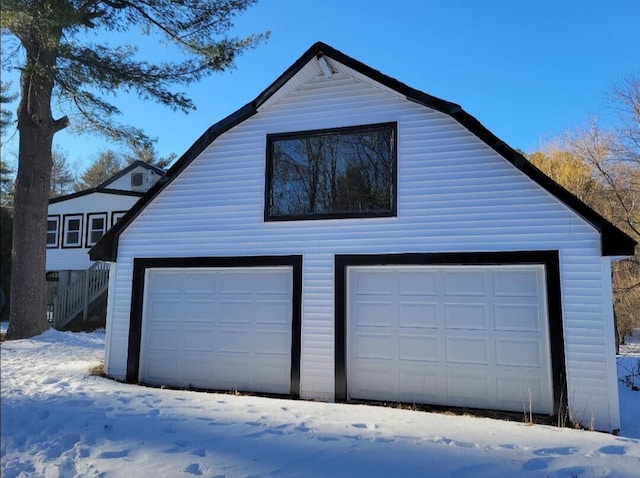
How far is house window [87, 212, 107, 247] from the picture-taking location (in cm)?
2127

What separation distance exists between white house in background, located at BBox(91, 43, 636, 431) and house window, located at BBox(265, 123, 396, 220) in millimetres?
26

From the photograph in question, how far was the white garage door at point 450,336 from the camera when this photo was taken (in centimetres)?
698

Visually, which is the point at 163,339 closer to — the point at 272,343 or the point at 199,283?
the point at 199,283

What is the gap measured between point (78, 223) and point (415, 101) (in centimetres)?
1864

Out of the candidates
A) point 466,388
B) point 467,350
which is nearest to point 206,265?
point 467,350

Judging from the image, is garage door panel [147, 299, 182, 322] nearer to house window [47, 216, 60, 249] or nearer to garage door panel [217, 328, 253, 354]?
garage door panel [217, 328, 253, 354]

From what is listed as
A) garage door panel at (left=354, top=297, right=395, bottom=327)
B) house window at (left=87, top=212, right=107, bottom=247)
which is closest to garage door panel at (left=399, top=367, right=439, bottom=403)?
garage door panel at (left=354, top=297, right=395, bottom=327)

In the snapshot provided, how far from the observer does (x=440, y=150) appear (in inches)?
300

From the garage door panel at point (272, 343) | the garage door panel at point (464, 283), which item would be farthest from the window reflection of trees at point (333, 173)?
the garage door panel at point (272, 343)

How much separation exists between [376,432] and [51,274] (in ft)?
75.7

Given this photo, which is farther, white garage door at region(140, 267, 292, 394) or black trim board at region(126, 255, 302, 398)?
white garage door at region(140, 267, 292, 394)

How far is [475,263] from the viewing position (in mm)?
7211

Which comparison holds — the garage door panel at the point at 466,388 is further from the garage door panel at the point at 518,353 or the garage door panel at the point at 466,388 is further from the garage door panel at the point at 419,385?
the garage door panel at the point at 518,353

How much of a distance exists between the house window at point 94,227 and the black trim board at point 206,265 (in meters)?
14.0
